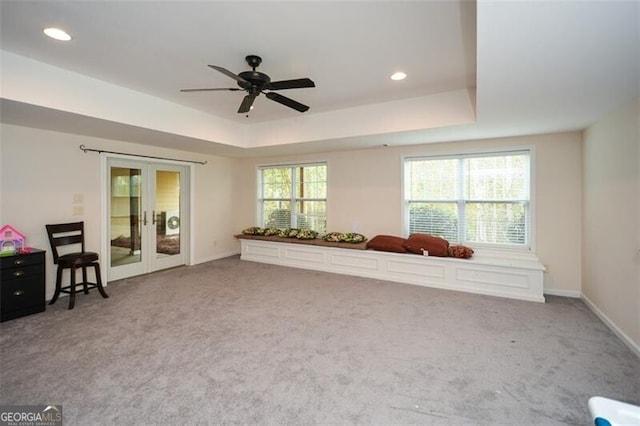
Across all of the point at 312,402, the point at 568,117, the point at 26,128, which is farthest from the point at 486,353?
the point at 26,128

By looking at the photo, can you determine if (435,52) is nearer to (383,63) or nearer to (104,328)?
(383,63)

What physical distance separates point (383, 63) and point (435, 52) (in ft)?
1.63

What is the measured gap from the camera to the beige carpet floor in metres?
1.93

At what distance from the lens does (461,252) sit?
4.34 metres

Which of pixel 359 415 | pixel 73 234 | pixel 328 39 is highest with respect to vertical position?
pixel 328 39

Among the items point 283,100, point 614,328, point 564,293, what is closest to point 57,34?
point 283,100

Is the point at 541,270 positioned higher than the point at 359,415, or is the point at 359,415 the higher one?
the point at 541,270

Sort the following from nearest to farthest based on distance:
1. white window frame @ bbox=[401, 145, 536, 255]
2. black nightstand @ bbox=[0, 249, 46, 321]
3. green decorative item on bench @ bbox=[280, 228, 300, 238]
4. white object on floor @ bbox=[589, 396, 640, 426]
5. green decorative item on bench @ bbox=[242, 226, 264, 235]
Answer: white object on floor @ bbox=[589, 396, 640, 426], black nightstand @ bbox=[0, 249, 46, 321], white window frame @ bbox=[401, 145, 536, 255], green decorative item on bench @ bbox=[280, 228, 300, 238], green decorative item on bench @ bbox=[242, 226, 264, 235]

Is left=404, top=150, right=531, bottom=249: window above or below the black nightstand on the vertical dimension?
above

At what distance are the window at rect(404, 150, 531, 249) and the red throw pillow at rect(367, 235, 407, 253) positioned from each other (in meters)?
0.45

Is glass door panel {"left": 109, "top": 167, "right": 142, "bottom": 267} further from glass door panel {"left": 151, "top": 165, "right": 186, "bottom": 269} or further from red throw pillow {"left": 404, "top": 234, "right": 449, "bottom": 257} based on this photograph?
red throw pillow {"left": 404, "top": 234, "right": 449, "bottom": 257}

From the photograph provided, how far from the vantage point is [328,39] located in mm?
2562

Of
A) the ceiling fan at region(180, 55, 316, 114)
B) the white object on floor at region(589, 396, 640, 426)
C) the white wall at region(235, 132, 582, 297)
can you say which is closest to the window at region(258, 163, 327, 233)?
the white wall at region(235, 132, 582, 297)

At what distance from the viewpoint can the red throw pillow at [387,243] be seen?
4805mm
